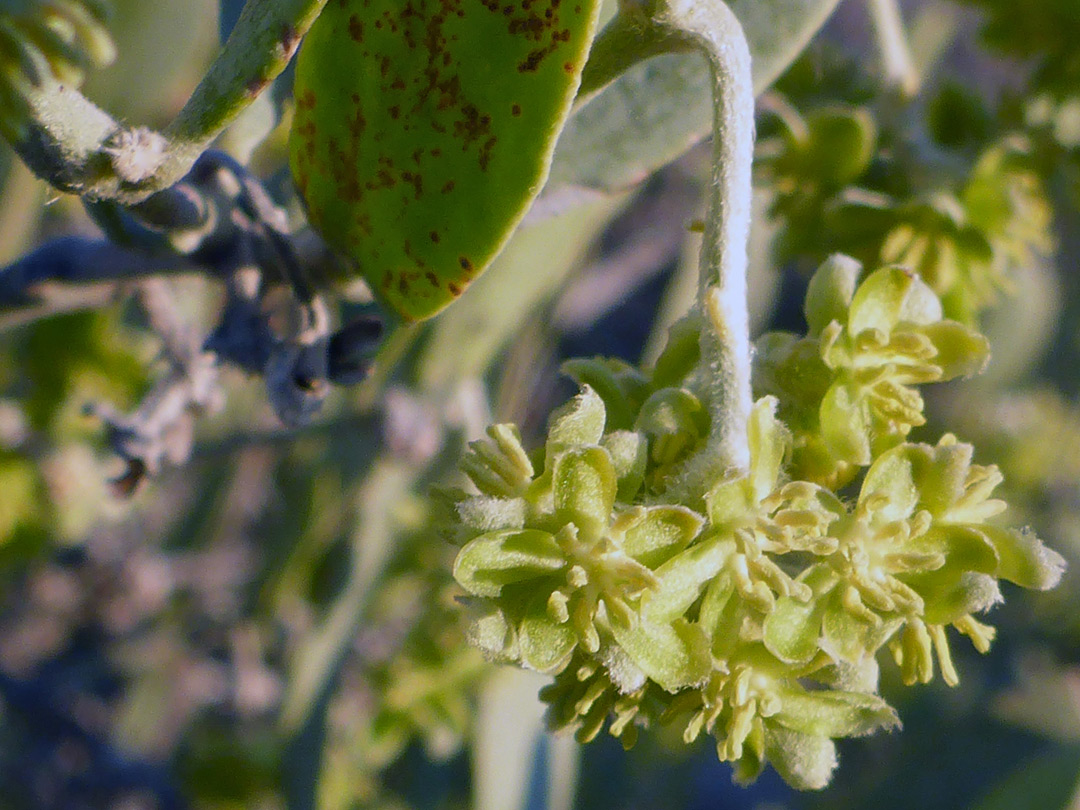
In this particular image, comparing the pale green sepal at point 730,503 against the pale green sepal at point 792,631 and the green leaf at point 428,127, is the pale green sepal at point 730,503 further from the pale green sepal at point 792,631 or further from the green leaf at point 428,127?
the green leaf at point 428,127

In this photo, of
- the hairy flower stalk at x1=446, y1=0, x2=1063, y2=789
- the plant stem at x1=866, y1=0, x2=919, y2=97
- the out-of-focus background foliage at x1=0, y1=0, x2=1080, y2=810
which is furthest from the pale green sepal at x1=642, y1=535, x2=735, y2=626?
the plant stem at x1=866, y1=0, x2=919, y2=97

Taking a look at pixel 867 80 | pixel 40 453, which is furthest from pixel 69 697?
pixel 867 80

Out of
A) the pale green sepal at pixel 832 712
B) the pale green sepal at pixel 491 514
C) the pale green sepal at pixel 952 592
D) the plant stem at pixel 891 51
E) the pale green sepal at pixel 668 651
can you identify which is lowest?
the pale green sepal at pixel 832 712

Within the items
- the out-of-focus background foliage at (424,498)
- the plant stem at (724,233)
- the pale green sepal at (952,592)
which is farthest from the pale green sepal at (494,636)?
the out-of-focus background foliage at (424,498)

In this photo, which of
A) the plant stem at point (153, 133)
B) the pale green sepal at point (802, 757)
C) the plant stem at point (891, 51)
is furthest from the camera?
the plant stem at point (891, 51)

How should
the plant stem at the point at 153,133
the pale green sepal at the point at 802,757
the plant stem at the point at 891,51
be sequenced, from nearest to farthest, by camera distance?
the plant stem at the point at 153,133 < the pale green sepal at the point at 802,757 < the plant stem at the point at 891,51

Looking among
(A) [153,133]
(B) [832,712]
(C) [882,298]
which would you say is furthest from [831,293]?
(A) [153,133]

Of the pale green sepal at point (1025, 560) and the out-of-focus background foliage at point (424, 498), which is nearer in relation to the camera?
the pale green sepal at point (1025, 560)

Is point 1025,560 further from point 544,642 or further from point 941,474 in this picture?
point 544,642
